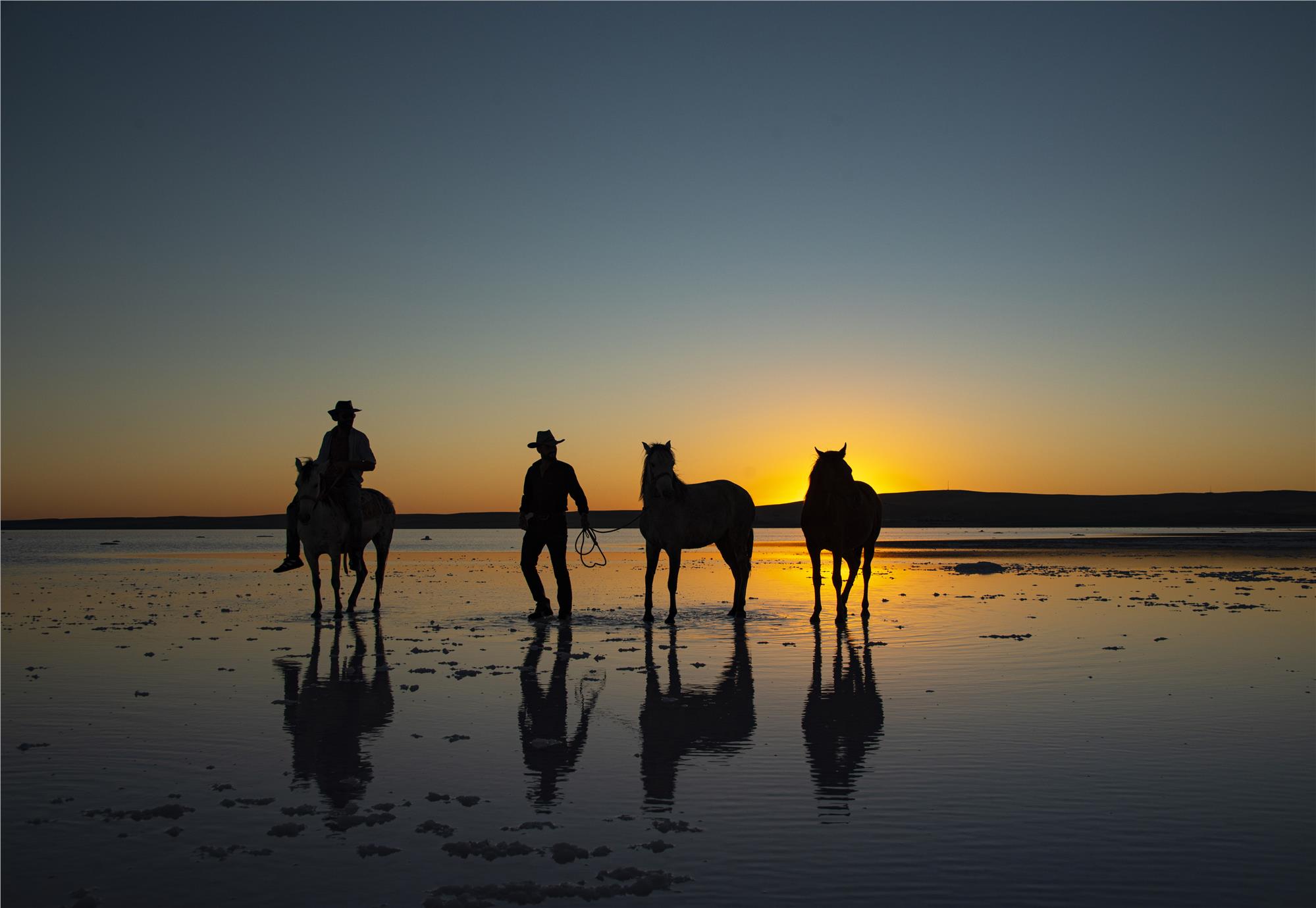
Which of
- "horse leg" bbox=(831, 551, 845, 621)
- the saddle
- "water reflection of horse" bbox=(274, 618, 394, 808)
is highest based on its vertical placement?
the saddle

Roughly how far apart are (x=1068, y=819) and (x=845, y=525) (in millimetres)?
12334

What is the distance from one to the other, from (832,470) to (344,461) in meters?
8.69

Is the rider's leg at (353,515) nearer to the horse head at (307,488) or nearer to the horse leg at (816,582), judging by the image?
the horse head at (307,488)

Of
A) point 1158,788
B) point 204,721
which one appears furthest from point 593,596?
point 1158,788

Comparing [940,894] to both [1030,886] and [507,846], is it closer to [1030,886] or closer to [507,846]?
[1030,886]

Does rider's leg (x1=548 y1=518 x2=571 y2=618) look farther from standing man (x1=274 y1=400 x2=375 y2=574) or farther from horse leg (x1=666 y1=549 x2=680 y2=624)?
standing man (x1=274 y1=400 x2=375 y2=574)

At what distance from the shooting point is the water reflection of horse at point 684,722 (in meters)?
6.63

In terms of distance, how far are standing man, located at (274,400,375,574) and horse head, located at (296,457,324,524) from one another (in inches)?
6.7

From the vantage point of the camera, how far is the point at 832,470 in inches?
691

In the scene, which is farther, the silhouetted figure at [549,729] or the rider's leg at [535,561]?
the rider's leg at [535,561]

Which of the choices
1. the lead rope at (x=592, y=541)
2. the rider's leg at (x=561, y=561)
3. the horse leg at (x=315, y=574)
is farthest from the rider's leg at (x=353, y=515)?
the lead rope at (x=592, y=541)

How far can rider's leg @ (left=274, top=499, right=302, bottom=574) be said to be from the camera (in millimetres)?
17547

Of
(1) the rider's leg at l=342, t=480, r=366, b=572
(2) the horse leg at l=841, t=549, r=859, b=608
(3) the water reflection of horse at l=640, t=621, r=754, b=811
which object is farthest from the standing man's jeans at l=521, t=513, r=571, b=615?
(3) the water reflection of horse at l=640, t=621, r=754, b=811

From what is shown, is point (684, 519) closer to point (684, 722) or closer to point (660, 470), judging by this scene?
point (660, 470)
